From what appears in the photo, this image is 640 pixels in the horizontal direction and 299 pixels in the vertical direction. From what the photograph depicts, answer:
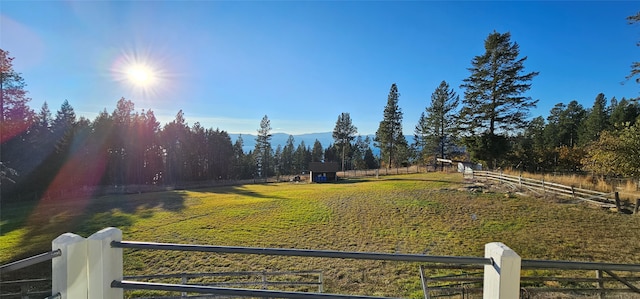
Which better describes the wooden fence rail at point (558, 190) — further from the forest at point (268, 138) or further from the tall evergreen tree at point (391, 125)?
the tall evergreen tree at point (391, 125)

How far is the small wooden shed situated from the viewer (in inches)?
1699

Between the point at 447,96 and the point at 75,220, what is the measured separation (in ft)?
157

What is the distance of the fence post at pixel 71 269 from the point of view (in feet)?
6.69

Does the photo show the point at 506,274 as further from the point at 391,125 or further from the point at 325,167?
the point at 391,125

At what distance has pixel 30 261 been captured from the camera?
1.83 metres

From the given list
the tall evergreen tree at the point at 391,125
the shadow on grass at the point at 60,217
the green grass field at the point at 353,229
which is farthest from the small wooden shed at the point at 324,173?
the shadow on grass at the point at 60,217

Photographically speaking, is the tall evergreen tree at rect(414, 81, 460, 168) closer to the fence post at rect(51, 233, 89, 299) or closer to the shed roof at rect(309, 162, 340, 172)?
the shed roof at rect(309, 162, 340, 172)

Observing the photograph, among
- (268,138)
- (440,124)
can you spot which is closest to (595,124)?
(440,124)

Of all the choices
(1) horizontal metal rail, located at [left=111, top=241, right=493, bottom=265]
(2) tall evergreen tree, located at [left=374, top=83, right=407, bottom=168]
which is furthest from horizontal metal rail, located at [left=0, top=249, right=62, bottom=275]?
(2) tall evergreen tree, located at [left=374, top=83, right=407, bottom=168]

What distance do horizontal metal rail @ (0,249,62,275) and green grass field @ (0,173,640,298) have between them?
28.5ft

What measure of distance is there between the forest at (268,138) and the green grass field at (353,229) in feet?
13.7

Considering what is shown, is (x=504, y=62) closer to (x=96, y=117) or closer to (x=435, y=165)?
(x=435, y=165)

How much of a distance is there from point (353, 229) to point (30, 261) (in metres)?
15.7

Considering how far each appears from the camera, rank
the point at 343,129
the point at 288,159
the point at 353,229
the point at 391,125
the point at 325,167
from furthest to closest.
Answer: the point at 288,159, the point at 343,129, the point at 391,125, the point at 325,167, the point at 353,229
